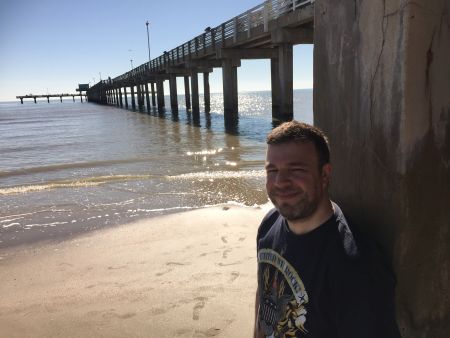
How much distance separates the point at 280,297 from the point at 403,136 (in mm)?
712

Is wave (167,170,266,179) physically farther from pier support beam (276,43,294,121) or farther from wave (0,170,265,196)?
pier support beam (276,43,294,121)

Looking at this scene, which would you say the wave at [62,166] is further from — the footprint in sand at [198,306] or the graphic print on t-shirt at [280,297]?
the graphic print on t-shirt at [280,297]

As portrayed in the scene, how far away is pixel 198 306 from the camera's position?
10.9 ft

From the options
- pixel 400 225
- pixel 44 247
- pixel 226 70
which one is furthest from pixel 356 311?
pixel 226 70

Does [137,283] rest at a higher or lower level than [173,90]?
lower

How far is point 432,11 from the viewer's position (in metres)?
1.29

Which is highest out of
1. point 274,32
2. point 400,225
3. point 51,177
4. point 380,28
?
point 274,32

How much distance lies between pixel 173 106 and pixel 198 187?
32.1 metres

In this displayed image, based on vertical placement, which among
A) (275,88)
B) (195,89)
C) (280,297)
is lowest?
(280,297)

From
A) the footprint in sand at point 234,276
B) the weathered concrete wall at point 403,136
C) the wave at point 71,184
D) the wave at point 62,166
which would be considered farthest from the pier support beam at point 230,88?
the weathered concrete wall at point 403,136

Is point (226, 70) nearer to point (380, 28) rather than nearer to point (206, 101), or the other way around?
point (206, 101)

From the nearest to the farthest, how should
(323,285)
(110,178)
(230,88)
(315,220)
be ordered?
(323,285)
(315,220)
(110,178)
(230,88)

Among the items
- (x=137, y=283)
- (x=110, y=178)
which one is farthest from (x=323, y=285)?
(x=110, y=178)

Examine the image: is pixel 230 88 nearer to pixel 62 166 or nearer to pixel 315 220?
pixel 62 166
